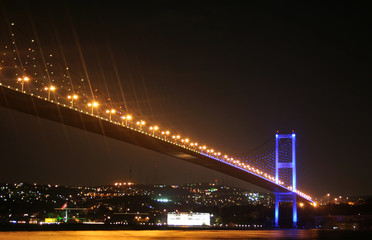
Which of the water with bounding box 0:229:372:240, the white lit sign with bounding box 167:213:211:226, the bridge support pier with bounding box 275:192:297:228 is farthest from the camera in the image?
the bridge support pier with bounding box 275:192:297:228

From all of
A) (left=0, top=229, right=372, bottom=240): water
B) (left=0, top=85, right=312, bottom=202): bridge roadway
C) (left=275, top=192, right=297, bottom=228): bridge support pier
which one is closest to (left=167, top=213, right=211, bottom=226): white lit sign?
(left=0, top=85, right=312, bottom=202): bridge roadway

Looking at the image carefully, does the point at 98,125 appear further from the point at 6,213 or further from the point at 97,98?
the point at 6,213

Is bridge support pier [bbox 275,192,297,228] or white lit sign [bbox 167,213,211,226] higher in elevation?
bridge support pier [bbox 275,192,297,228]

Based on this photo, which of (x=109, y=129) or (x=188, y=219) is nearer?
(x=109, y=129)

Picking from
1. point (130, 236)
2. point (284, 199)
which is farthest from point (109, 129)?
point (284, 199)

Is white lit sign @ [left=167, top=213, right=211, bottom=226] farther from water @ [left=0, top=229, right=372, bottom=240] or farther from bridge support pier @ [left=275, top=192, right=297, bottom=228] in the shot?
water @ [left=0, top=229, right=372, bottom=240]

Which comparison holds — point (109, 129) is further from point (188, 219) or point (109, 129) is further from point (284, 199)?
point (284, 199)
